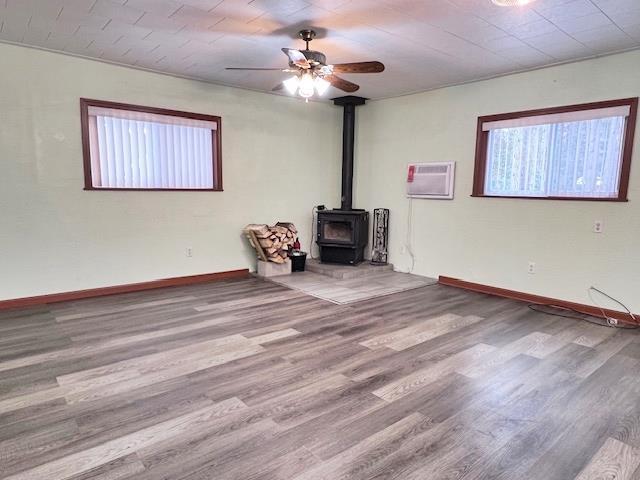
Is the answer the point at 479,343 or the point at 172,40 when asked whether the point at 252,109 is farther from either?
the point at 479,343

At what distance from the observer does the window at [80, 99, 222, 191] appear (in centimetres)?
420

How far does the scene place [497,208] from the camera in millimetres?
4590

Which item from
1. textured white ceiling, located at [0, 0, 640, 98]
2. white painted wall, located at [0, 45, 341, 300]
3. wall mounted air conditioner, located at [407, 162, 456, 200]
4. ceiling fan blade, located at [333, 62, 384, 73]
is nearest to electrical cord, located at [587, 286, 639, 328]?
wall mounted air conditioner, located at [407, 162, 456, 200]

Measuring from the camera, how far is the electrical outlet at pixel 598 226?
3.79 metres

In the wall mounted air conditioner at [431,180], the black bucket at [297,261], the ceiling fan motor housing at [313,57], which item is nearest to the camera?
the ceiling fan motor housing at [313,57]

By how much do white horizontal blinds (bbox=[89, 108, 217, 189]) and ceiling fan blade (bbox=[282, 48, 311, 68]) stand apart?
84.3 inches

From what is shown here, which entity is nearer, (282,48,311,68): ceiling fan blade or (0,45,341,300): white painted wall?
(282,48,311,68): ceiling fan blade

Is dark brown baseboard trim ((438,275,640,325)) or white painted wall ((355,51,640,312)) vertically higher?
white painted wall ((355,51,640,312))

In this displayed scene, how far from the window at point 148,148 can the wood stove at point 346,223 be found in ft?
5.57

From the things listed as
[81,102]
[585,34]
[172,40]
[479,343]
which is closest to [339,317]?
[479,343]

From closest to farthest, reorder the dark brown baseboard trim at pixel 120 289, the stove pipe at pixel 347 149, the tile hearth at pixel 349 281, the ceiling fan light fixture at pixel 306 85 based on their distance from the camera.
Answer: the ceiling fan light fixture at pixel 306 85
the dark brown baseboard trim at pixel 120 289
the tile hearth at pixel 349 281
the stove pipe at pixel 347 149

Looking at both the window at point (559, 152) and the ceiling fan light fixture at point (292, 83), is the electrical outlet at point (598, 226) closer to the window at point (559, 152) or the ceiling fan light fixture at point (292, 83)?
the window at point (559, 152)

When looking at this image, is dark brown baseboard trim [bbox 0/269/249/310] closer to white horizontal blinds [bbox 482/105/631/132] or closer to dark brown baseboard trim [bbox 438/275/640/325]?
dark brown baseboard trim [bbox 438/275/640/325]

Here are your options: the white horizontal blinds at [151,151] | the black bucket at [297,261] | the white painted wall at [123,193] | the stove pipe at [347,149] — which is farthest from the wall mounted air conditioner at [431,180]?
the white horizontal blinds at [151,151]
